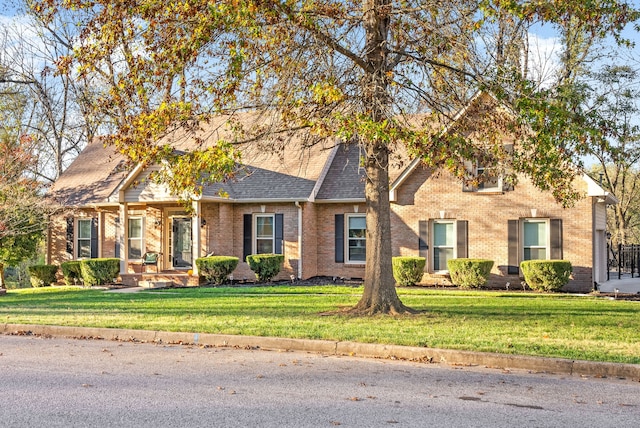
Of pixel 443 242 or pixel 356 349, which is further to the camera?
pixel 443 242

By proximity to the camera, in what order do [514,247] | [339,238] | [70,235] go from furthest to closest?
[70,235], [339,238], [514,247]

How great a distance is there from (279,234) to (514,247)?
8.46 metres

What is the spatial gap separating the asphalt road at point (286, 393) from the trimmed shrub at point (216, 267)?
15.2 meters

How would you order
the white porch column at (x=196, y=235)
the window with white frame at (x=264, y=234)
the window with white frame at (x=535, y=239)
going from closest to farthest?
the window with white frame at (x=535, y=239), the white porch column at (x=196, y=235), the window with white frame at (x=264, y=234)

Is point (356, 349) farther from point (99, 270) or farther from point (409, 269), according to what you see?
point (99, 270)

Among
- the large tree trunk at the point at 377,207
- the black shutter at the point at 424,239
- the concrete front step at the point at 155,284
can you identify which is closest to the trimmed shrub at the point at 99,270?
the concrete front step at the point at 155,284

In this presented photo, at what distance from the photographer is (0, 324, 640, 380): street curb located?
30.6 feet

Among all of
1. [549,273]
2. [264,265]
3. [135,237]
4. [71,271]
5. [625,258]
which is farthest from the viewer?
[625,258]

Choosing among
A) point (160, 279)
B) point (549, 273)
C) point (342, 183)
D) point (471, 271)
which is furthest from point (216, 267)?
point (549, 273)

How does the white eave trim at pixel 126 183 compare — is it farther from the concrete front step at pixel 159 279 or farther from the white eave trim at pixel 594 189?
the white eave trim at pixel 594 189

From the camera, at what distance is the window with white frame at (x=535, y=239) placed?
24375 mm

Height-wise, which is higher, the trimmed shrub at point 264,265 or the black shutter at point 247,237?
the black shutter at point 247,237

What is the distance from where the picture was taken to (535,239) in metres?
24.6

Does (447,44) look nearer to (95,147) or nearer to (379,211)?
(379,211)
